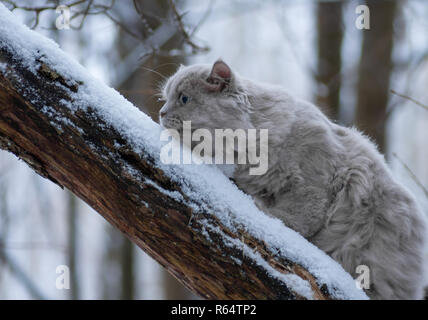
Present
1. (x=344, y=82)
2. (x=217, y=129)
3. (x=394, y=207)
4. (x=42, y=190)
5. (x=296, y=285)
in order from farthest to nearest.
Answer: (x=42, y=190) < (x=344, y=82) < (x=217, y=129) < (x=394, y=207) < (x=296, y=285)

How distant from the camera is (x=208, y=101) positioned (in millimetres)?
2551

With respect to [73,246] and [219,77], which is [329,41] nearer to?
[219,77]

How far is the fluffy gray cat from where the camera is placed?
2.27m

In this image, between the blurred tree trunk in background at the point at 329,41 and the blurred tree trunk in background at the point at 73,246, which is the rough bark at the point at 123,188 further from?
the blurred tree trunk in background at the point at 73,246

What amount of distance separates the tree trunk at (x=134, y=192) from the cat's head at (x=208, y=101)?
552mm

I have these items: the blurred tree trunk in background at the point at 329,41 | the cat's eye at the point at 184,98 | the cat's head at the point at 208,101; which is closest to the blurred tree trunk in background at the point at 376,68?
the blurred tree trunk in background at the point at 329,41

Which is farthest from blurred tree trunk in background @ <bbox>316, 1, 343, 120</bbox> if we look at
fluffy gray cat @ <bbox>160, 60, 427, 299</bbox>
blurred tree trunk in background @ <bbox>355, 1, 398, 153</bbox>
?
fluffy gray cat @ <bbox>160, 60, 427, 299</bbox>

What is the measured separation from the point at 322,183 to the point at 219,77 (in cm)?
88

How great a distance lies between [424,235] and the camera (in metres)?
2.39

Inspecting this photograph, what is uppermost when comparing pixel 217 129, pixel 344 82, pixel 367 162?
pixel 344 82

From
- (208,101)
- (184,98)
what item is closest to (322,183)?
(208,101)

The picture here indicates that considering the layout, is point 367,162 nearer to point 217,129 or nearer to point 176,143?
point 217,129
